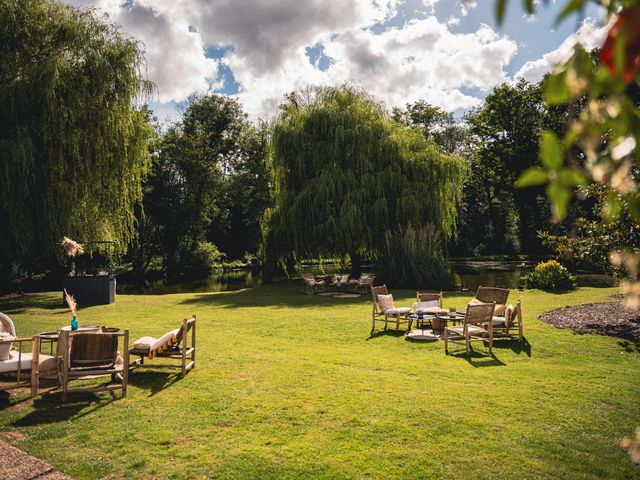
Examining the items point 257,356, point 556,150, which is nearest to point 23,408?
point 257,356

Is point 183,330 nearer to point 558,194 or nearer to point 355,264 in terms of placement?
point 558,194

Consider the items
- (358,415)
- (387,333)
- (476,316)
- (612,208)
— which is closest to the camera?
(612,208)

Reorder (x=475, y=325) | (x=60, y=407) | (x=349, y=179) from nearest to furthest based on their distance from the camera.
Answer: (x=60, y=407) < (x=475, y=325) < (x=349, y=179)

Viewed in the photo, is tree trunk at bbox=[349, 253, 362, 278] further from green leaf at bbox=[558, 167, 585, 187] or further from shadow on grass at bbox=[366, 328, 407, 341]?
green leaf at bbox=[558, 167, 585, 187]

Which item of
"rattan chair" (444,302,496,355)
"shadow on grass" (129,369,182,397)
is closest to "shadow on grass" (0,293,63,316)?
"shadow on grass" (129,369,182,397)

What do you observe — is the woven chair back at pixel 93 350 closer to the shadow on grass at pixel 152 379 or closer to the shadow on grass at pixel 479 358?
the shadow on grass at pixel 152 379

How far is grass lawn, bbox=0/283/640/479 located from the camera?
16.7 feet

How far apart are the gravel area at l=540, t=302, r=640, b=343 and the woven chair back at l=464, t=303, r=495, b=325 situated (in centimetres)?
315

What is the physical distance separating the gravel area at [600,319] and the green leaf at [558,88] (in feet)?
39.9

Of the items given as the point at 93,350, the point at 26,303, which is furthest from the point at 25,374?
the point at 26,303

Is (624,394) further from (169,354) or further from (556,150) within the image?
(556,150)

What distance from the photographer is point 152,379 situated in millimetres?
8312

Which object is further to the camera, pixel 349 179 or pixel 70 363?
pixel 349 179

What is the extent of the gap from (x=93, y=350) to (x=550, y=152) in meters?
7.83
